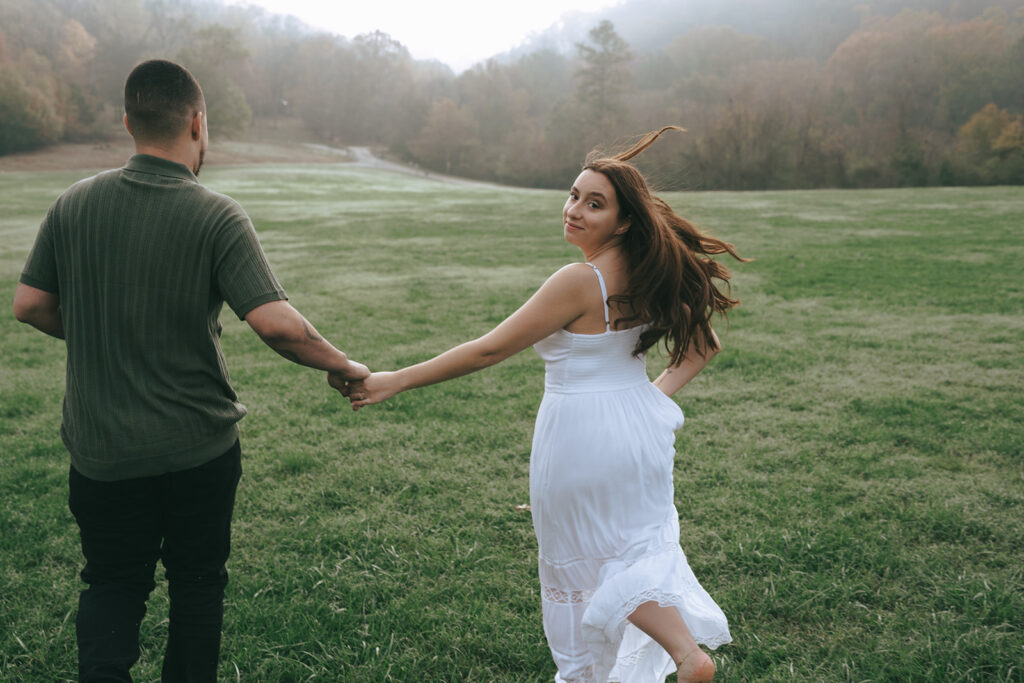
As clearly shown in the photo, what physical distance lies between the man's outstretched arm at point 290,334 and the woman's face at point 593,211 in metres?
0.92

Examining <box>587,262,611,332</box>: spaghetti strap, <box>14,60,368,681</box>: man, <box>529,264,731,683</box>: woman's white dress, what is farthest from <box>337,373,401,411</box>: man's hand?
Result: <box>587,262,611,332</box>: spaghetti strap

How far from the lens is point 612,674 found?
253cm

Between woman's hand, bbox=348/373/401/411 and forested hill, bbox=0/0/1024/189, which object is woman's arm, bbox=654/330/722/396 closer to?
woman's hand, bbox=348/373/401/411

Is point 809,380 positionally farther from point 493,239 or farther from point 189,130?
point 493,239

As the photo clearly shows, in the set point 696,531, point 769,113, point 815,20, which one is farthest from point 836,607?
point 815,20

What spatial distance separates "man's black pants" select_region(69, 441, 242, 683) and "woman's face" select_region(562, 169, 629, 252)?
4.62 feet

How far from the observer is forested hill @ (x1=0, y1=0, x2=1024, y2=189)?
4766cm

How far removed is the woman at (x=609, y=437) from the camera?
7.70 feet

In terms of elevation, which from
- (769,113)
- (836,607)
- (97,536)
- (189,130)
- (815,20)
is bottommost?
(836,607)

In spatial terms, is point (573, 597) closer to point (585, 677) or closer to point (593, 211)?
point (585, 677)

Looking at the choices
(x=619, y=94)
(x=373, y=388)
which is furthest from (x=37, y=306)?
(x=619, y=94)

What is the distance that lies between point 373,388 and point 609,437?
987 millimetres

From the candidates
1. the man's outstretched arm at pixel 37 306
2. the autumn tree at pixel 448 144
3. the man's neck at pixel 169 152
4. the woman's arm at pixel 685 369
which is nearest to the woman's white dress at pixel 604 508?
the woman's arm at pixel 685 369

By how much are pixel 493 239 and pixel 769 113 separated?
127 ft
